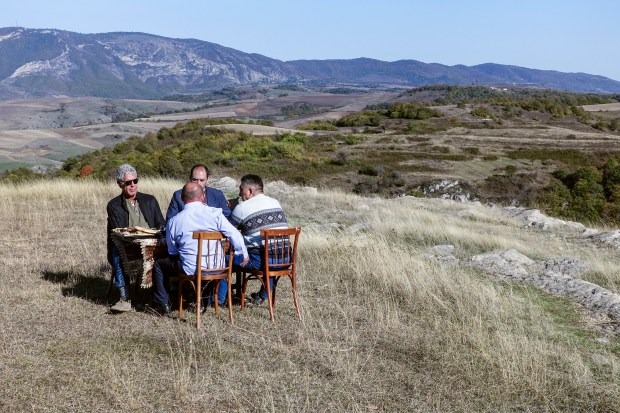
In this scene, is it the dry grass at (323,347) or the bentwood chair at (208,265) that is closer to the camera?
the dry grass at (323,347)

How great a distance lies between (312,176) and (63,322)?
22424mm

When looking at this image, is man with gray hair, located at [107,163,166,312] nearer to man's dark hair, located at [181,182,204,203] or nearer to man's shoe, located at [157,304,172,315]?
man's shoe, located at [157,304,172,315]

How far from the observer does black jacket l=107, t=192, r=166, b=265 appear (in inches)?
275

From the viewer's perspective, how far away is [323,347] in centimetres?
586

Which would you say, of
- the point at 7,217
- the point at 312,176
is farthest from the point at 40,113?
the point at 7,217

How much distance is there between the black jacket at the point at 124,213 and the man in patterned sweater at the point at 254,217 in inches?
36.4

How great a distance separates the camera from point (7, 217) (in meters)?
12.9

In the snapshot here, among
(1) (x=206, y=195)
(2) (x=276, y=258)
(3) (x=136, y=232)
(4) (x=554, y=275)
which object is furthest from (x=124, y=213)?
(4) (x=554, y=275)

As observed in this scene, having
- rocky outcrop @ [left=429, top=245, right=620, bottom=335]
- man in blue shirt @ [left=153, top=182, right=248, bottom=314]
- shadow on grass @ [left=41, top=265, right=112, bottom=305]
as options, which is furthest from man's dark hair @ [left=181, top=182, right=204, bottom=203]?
rocky outcrop @ [left=429, top=245, right=620, bottom=335]

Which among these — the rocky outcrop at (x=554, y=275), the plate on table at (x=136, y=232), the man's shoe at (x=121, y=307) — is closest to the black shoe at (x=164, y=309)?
the man's shoe at (x=121, y=307)

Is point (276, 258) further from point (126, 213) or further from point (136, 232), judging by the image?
point (126, 213)

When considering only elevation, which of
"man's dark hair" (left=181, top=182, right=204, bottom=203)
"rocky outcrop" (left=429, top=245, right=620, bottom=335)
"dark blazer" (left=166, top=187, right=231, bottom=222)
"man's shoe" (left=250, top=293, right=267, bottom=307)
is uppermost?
"man's dark hair" (left=181, top=182, right=204, bottom=203)

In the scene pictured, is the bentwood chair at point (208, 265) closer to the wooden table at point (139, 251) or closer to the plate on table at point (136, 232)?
the wooden table at point (139, 251)

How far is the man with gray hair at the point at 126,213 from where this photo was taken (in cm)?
674
